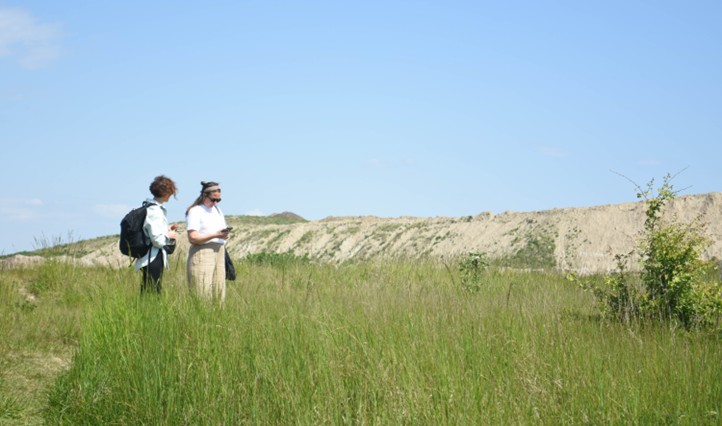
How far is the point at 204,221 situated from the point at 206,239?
0.81ft

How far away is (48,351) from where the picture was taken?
8594mm

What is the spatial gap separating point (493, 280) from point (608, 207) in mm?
21418

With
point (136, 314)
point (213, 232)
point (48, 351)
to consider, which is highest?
point (213, 232)

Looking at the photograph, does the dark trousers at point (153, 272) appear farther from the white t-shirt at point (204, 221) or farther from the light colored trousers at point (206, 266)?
the white t-shirt at point (204, 221)

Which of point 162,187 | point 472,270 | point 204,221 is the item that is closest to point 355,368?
point 204,221

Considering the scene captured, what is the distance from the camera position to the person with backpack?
841 centimetres

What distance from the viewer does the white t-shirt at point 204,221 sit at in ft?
27.4

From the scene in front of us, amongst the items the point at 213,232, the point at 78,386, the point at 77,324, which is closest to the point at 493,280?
the point at 213,232

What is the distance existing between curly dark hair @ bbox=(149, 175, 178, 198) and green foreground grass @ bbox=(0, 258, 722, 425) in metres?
1.53

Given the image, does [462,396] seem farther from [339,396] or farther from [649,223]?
[649,223]

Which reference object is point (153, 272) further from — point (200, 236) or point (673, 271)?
point (673, 271)

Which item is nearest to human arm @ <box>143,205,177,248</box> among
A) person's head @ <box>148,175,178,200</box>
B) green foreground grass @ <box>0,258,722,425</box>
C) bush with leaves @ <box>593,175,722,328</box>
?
person's head @ <box>148,175,178,200</box>

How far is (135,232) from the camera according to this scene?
8.43 m

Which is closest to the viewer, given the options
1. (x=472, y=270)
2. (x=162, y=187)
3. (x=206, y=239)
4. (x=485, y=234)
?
(x=206, y=239)
